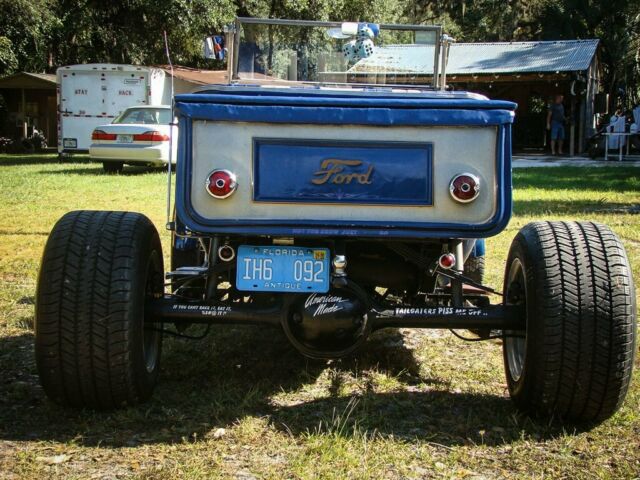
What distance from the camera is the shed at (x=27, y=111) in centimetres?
3238

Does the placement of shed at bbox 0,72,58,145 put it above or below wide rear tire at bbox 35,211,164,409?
above

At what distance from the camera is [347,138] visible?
373cm

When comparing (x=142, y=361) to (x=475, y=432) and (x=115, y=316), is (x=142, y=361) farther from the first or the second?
(x=475, y=432)

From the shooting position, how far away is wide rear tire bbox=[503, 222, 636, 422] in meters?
3.61

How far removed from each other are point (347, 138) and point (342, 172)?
0.50 feet

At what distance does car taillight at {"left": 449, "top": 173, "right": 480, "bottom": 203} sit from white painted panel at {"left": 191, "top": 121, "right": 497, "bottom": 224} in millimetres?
26

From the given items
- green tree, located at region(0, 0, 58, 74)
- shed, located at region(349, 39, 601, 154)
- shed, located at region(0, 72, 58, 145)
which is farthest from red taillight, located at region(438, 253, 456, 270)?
shed, located at region(0, 72, 58, 145)

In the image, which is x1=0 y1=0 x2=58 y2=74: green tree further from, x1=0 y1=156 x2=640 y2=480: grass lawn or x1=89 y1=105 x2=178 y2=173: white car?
x1=0 y1=156 x2=640 y2=480: grass lawn

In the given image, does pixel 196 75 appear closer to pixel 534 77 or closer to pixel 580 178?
pixel 534 77

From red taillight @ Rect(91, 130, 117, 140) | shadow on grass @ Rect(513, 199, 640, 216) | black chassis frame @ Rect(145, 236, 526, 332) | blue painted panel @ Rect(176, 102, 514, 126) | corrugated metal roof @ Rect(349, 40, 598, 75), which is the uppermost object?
corrugated metal roof @ Rect(349, 40, 598, 75)

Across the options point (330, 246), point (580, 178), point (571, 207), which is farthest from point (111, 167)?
point (330, 246)

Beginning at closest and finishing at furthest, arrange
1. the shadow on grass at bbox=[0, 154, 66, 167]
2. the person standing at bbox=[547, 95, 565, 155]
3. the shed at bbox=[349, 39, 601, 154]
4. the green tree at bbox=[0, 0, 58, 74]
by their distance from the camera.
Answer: the shadow on grass at bbox=[0, 154, 66, 167] < the person standing at bbox=[547, 95, 565, 155] < the green tree at bbox=[0, 0, 58, 74] < the shed at bbox=[349, 39, 601, 154]

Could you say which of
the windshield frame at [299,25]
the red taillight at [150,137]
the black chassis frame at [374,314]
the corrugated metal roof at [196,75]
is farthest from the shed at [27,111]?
the black chassis frame at [374,314]

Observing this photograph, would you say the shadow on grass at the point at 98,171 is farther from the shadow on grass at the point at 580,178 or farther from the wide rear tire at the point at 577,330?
the wide rear tire at the point at 577,330
